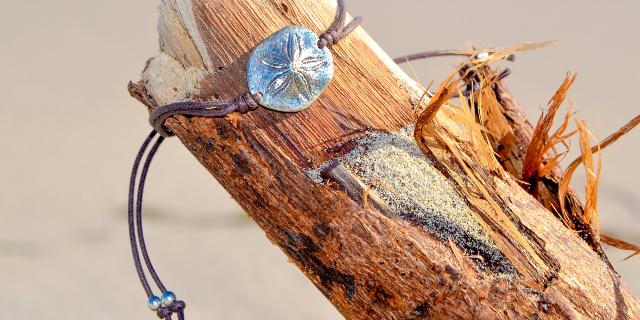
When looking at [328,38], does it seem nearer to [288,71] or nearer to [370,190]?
[288,71]

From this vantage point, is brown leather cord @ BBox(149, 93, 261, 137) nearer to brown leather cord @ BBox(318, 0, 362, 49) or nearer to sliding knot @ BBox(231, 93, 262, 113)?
sliding knot @ BBox(231, 93, 262, 113)

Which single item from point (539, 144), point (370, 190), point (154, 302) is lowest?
point (539, 144)

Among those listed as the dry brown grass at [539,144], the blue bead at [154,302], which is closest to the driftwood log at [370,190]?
the dry brown grass at [539,144]

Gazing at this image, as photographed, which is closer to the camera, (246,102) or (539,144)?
(246,102)

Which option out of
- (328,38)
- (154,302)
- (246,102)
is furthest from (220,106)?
(154,302)

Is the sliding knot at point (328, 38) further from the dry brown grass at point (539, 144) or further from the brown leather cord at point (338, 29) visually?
the dry brown grass at point (539, 144)

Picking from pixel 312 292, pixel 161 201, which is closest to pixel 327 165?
pixel 312 292
